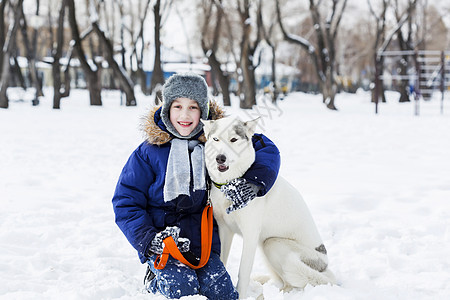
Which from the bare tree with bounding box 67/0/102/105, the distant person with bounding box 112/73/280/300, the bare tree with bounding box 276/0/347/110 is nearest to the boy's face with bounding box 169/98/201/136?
the distant person with bounding box 112/73/280/300

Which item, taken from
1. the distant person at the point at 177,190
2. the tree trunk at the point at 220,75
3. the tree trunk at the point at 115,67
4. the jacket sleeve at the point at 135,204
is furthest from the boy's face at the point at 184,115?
the tree trunk at the point at 220,75

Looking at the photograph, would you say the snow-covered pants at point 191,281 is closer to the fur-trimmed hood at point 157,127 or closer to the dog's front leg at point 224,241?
the dog's front leg at point 224,241

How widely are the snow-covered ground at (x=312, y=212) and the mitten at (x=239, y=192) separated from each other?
0.59 metres

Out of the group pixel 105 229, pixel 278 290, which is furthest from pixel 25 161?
pixel 278 290

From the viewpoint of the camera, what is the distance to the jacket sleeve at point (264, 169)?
278 centimetres

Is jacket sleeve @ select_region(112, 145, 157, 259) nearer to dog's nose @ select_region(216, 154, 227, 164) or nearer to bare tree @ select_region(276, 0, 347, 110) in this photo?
dog's nose @ select_region(216, 154, 227, 164)

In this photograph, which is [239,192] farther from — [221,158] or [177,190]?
[177,190]

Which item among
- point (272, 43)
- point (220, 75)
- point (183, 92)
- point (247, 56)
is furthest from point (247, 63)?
point (183, 92)

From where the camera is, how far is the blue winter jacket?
2.83 m

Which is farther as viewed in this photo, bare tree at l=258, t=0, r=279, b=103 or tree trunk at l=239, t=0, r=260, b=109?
bare tree at l=258, t=0, r=279, b=103

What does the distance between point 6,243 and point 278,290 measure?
228cm

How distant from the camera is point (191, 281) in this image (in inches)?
111

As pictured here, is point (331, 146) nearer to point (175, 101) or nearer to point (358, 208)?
point (358, 208)

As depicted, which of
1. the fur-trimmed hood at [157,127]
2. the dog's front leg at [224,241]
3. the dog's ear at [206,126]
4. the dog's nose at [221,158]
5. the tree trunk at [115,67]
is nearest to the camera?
the dog's nose at [221,158]
